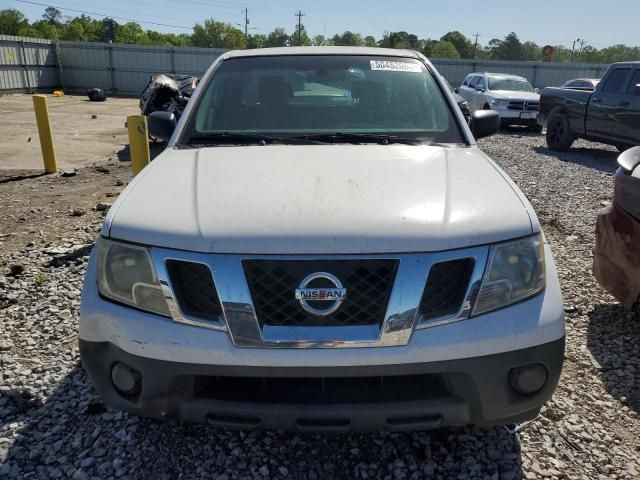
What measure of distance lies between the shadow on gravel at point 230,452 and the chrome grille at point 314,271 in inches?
30.5

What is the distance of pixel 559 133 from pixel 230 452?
11.3m

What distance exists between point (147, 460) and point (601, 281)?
2.91 m

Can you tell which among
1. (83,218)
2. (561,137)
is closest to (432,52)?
(561,137)

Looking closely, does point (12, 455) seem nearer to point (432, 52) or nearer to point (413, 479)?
point (413, 479)

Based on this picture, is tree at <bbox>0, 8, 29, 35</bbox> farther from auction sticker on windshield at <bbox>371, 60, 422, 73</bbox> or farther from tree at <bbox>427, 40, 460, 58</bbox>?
auction sticker on windshield at <bbox>371, 60, 422, 73</bbox>

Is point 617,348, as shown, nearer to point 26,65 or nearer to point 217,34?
point 26,65

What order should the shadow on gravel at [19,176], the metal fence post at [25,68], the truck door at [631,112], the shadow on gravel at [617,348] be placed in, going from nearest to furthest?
the shadow on gravel at [617,348], the shadow on gravel at [19,176], the truck door at [631,112], the metal fence post at [25,68]

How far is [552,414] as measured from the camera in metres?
2.62

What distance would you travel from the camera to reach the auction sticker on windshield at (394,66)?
11.1 ft

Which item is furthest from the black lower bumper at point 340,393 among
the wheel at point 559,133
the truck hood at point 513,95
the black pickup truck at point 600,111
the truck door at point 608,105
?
the truck hood at point 513,95

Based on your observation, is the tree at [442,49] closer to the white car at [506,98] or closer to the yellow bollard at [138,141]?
the white car at [506,98]

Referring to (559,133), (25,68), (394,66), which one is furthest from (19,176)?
(25,68)

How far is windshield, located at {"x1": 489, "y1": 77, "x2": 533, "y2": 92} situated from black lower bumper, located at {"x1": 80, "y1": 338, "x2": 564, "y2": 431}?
610 inches

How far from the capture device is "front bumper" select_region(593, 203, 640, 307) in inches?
123
